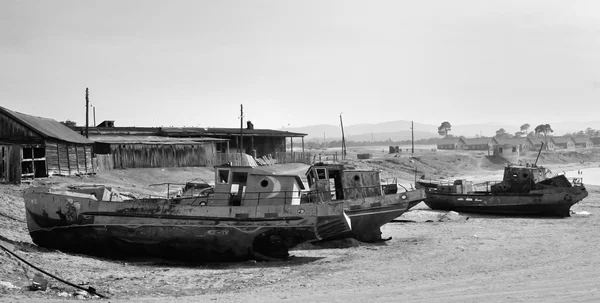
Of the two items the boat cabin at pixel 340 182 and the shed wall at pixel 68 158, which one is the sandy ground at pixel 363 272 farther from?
the shed wall at pixel 68 158

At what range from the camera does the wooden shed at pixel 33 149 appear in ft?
86.4

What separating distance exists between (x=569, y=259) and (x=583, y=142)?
13649cm

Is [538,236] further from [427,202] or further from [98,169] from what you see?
[98,169]

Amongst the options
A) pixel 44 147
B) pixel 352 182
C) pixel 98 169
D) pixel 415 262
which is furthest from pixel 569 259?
pixel 98 169

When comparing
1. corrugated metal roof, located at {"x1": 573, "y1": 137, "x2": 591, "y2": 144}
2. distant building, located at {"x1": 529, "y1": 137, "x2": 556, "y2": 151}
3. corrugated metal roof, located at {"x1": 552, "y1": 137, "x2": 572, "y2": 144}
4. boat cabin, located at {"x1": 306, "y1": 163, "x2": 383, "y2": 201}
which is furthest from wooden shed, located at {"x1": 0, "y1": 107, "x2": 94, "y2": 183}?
corrugated metal roof, located at {"x1": 573, "y1": 137, "x2": 591, "y2": 144}

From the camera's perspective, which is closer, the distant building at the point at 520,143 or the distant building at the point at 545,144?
the distant building at the point at 520,143

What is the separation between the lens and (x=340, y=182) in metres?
19.8

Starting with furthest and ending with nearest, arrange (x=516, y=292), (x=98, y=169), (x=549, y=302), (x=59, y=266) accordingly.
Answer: (x=98, y=169) < (x=59, y=266) < (x=516, y=292) < (x=549, y=302)

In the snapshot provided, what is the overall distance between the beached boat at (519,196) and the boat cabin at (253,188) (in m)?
15.2

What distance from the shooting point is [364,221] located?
1955 cm

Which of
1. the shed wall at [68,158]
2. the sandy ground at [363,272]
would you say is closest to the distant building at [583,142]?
the sandy ground at [363,272]

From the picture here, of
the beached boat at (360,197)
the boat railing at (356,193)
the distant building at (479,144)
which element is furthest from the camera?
the distant building at (479,144)

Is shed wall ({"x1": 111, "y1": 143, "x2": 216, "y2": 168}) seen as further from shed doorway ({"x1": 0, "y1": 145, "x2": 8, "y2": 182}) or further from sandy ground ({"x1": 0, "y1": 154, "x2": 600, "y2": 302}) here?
sandy ground ({"x1": 0, "y1": 154, "x2": 600, "y2": 302})

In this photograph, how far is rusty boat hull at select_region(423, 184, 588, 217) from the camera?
2802cm
